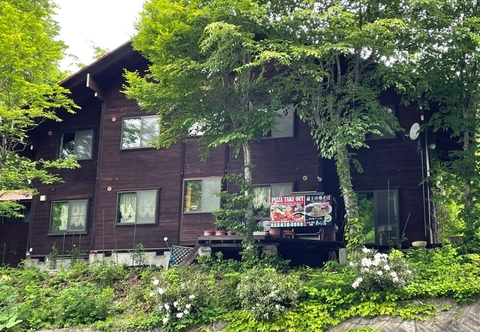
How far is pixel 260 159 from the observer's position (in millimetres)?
17156

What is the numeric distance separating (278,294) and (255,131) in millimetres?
4823

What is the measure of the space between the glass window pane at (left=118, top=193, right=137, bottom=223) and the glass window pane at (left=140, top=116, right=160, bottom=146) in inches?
69.9

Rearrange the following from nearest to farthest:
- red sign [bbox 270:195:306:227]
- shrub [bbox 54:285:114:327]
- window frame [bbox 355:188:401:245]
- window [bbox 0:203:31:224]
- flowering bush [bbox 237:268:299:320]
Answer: flowering bush [bbox 237:268:299:320] → shrub [bbox 54:285:114:327] → red sign [bbox 270:195:306:227] → window frame [bbox 355:188:401:245] → window [bbox 0:203:31:224]

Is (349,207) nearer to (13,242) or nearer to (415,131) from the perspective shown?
(415,131)

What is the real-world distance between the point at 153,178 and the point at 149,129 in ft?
5.38

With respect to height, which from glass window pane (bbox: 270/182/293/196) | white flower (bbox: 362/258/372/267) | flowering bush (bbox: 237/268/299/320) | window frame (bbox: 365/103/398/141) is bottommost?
flowering bush (bbox: 237/268/299/320)

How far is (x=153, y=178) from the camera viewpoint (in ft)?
59.8

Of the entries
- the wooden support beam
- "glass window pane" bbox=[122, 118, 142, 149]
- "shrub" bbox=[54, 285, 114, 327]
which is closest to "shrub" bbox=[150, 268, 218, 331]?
"shrub" bbox=[54, 285, 114, 327]

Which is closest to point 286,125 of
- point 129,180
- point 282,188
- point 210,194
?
point 282,188

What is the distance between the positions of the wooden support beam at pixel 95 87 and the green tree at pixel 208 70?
3594mm

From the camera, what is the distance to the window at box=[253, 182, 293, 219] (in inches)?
652

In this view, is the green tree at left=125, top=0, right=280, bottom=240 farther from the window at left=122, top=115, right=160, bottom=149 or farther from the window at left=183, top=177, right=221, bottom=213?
the window at left=122, top=115, right=160, bottom=149

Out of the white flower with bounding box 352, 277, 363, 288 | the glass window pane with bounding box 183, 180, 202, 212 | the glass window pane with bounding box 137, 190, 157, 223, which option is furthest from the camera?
the glass window pane with bounding box 137, 190, 157, 223

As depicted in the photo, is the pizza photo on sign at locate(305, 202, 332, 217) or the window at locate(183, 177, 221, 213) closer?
the pizza photo on sign at locate(305, 202, 332, 217)
